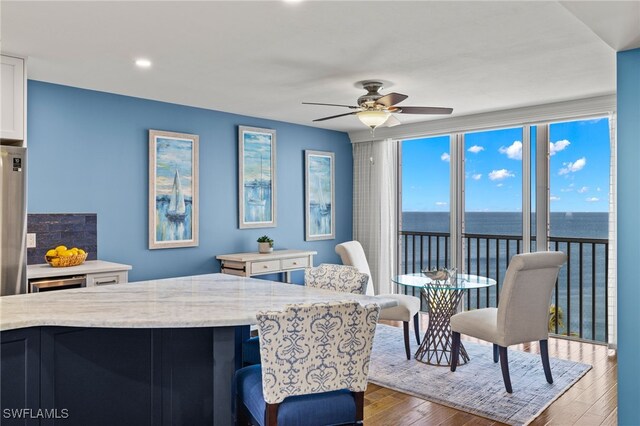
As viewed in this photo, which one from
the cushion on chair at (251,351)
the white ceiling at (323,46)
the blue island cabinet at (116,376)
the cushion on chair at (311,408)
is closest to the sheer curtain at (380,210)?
the white ceiling at (323,46)

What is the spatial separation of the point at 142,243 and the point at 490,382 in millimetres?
3443

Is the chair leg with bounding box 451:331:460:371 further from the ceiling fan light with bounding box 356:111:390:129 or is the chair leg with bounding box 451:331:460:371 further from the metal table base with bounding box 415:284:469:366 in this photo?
the ceiling fan light with bounding box 356:111:390:129

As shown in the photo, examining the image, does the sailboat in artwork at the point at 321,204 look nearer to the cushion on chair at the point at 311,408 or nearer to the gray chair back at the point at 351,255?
the gray chair back at the point at 351,255

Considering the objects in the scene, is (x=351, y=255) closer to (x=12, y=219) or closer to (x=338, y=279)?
(x=338, y=279)

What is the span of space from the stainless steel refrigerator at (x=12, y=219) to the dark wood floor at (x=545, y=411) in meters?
2.62

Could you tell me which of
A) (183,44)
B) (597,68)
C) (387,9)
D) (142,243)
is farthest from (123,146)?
(597,68)

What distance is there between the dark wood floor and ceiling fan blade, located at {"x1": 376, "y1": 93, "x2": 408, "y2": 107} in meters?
2.25

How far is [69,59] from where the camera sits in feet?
11.6

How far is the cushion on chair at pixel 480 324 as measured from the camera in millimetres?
3727

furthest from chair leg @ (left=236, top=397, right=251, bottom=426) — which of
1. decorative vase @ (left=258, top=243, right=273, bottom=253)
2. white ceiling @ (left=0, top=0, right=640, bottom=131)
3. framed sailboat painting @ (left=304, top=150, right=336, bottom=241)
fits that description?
framed sailboat painting @ (left=304, top=150, right=336, bottom=241)

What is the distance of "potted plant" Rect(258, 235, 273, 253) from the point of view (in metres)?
5.59

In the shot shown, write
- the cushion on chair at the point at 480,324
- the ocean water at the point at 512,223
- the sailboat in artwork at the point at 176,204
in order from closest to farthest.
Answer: the cushion on chair at the point at 480,324 < the sailboat in artwork at the point at 176,204 < the ocean water at the point at 512,223

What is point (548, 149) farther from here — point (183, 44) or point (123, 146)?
point (123, 146)

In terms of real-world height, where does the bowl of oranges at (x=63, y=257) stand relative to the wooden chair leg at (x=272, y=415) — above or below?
above
